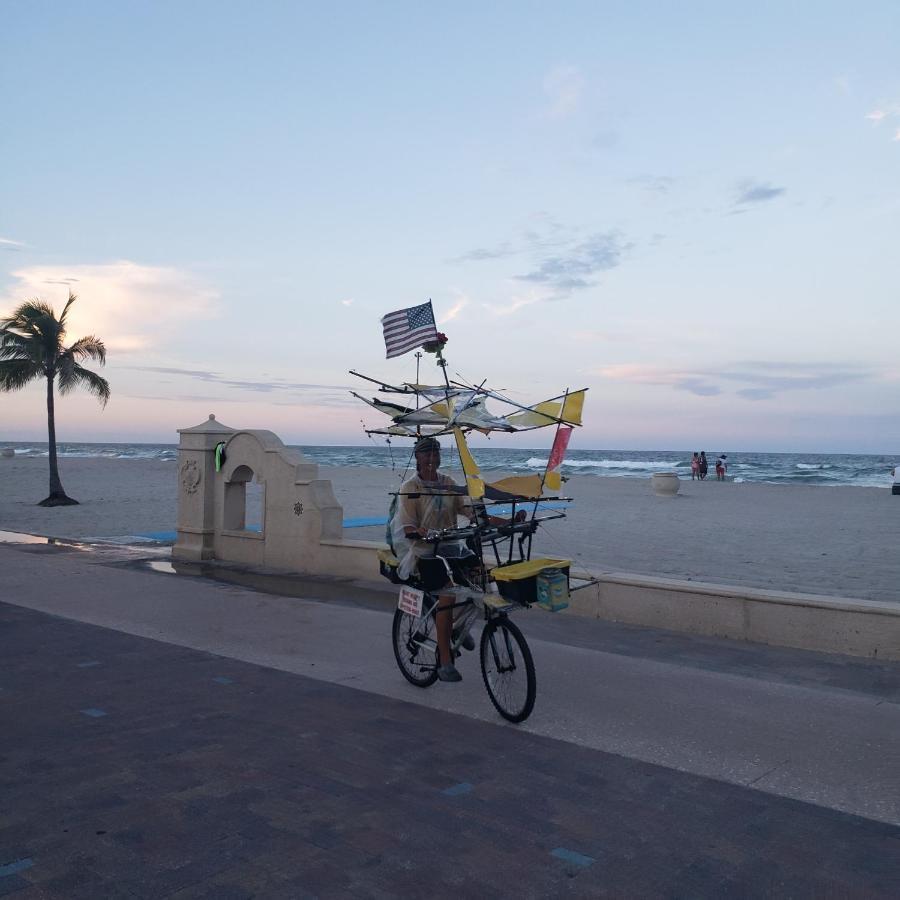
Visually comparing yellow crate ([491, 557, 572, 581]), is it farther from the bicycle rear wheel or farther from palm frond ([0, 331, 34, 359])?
palm frond ([0, 331, 34, 359])

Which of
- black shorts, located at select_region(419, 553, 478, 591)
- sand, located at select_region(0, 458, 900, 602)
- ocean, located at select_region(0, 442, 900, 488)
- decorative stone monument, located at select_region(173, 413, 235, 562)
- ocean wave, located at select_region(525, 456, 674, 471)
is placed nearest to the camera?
black shorts, located at select_region(419, 553, 478, 591)

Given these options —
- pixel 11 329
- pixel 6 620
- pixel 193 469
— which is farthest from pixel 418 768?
pixel 11 329

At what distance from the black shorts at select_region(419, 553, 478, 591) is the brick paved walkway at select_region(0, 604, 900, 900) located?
0.91 m

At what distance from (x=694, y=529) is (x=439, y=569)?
54.4ft

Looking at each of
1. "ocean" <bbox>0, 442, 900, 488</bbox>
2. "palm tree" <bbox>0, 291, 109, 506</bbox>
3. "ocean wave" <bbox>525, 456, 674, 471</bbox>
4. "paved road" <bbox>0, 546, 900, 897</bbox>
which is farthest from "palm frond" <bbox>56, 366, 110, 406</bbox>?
"ocean wave" <bbox>525, 456, 674, 471</bbox>

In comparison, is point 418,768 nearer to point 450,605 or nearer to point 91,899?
point 450,605

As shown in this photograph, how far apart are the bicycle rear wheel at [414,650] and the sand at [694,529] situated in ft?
22.5

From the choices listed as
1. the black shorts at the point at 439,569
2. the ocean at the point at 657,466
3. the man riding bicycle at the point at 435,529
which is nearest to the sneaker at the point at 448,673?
the man riding bicycle at the point at 435,529

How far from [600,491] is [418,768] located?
36.2 metres

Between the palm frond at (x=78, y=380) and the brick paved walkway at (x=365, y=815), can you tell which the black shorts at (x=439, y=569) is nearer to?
the brick paved walkway at (x=365, y=815)

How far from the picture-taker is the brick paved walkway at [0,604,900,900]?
386 cm

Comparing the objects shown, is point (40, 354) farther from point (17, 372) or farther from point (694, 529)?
point (694, 529)

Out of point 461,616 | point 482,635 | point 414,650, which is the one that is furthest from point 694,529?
point 482,635

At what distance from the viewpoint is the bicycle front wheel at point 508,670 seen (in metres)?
5.96
